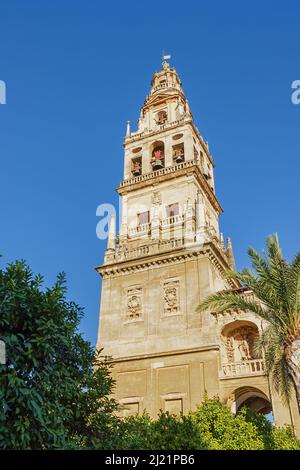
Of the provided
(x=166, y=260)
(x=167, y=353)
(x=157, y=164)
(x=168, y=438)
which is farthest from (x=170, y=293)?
(x=168, y=438)

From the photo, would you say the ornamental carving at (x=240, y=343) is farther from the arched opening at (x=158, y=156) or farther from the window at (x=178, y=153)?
the arched opening at (x=158, y=156)

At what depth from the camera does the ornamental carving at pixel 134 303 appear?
26.1 m

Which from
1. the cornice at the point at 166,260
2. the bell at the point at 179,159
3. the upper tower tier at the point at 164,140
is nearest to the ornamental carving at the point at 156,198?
the upper tower tier at the point at 164,140

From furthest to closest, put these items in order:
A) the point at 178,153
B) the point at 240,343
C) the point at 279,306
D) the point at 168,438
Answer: the point at 178,153 < the point at 240,343 < the point at 279,306 < the point at 168,438

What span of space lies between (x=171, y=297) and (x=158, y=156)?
13.2m

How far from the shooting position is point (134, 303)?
26500mm

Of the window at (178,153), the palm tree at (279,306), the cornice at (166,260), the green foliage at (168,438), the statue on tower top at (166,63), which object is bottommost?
the green foliage at (168,438)

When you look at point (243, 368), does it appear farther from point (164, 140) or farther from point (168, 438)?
point (164, 140)

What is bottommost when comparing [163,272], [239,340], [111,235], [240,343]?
[240,343]

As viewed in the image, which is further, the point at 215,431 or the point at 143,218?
the point at 143,218

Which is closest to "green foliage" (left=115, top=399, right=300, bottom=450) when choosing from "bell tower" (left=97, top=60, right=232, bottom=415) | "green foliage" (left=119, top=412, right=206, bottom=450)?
"green foliage" (left=119, top=412, right=206, bottom=450)

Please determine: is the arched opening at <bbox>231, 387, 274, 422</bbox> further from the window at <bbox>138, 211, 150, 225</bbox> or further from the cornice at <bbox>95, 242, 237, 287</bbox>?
the window at <bbox>138, 211, 150, 225</bbox>

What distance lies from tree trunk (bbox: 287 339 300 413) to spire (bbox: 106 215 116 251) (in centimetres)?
1693

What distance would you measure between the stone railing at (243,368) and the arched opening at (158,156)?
16.2 m
